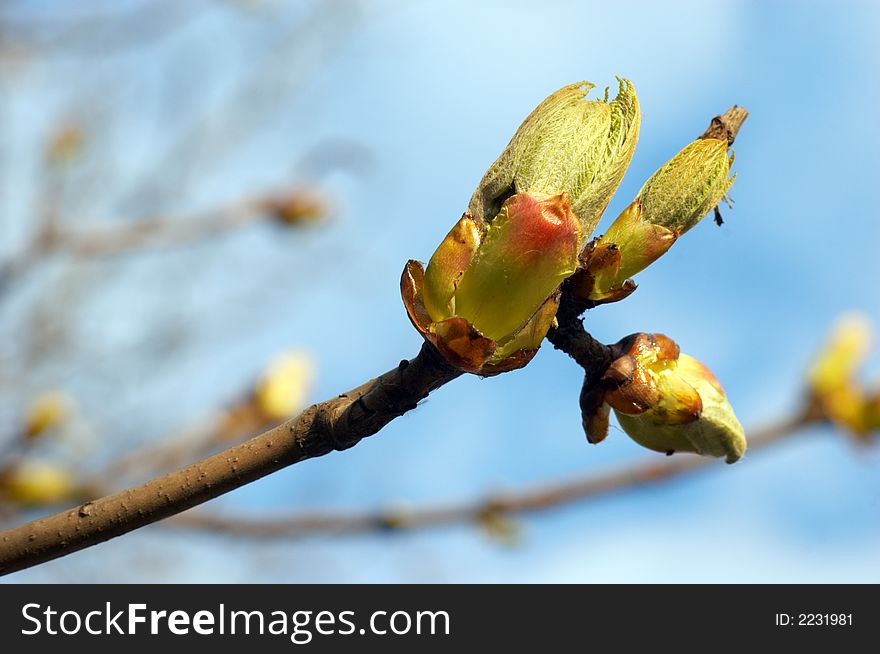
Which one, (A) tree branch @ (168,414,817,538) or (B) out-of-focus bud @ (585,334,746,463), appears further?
(A) tree branch @ (168,414,817,538)

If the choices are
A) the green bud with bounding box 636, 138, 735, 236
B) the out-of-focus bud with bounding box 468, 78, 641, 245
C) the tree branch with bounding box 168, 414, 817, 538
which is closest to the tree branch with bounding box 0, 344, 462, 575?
the out-of-focus bud with bounding box 468, 78, 641, 245

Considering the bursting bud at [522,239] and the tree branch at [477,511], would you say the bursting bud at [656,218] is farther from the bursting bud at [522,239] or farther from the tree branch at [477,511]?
the tree branch at [477,511]

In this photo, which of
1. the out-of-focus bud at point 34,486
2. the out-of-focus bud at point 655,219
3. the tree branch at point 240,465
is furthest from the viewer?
the out-of-focus bud at point 34,486

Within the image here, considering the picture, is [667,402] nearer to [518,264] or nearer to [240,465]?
[518,264]

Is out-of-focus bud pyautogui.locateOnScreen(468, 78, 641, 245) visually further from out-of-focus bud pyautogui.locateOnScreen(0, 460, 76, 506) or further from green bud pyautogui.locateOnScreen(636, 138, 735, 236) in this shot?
out-of-focus bud pyautogui.locateOnScreen(0, 460, 76, 506)

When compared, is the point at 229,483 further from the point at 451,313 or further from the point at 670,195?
the point at 670,195

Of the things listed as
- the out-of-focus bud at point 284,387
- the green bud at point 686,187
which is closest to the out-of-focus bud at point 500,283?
the green bud at point 686,187
